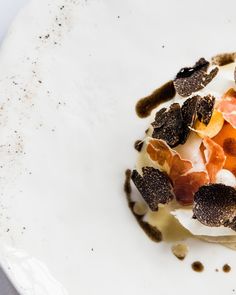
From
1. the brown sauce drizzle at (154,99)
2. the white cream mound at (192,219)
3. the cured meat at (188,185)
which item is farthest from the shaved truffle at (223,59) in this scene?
the cured meat at (188,185)

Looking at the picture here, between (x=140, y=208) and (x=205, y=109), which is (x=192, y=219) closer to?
(x=140, y=208)

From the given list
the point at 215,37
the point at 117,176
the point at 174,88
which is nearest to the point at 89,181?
the point at 117,176

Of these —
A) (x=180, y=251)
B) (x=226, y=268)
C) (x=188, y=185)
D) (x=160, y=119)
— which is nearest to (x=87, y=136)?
(x=160, y=119)

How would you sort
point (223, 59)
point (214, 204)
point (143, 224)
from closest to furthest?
point (214, 204)
point (143, 224)
point (223, 59)

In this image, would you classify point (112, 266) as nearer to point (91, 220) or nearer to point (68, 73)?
point (91, 220)

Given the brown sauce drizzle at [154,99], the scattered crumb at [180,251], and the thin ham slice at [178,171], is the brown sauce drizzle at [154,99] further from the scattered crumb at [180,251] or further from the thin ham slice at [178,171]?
the scattered crumb at [180,251]

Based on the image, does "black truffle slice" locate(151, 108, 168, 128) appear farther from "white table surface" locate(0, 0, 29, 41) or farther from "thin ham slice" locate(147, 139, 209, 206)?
"white table surface" locate(0, 0, 29, 41)

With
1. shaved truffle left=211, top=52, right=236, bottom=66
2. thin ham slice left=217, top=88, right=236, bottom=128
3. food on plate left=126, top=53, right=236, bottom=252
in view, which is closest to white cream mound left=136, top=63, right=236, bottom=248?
food on plate left=126, top=53, right=236, bottom=252
